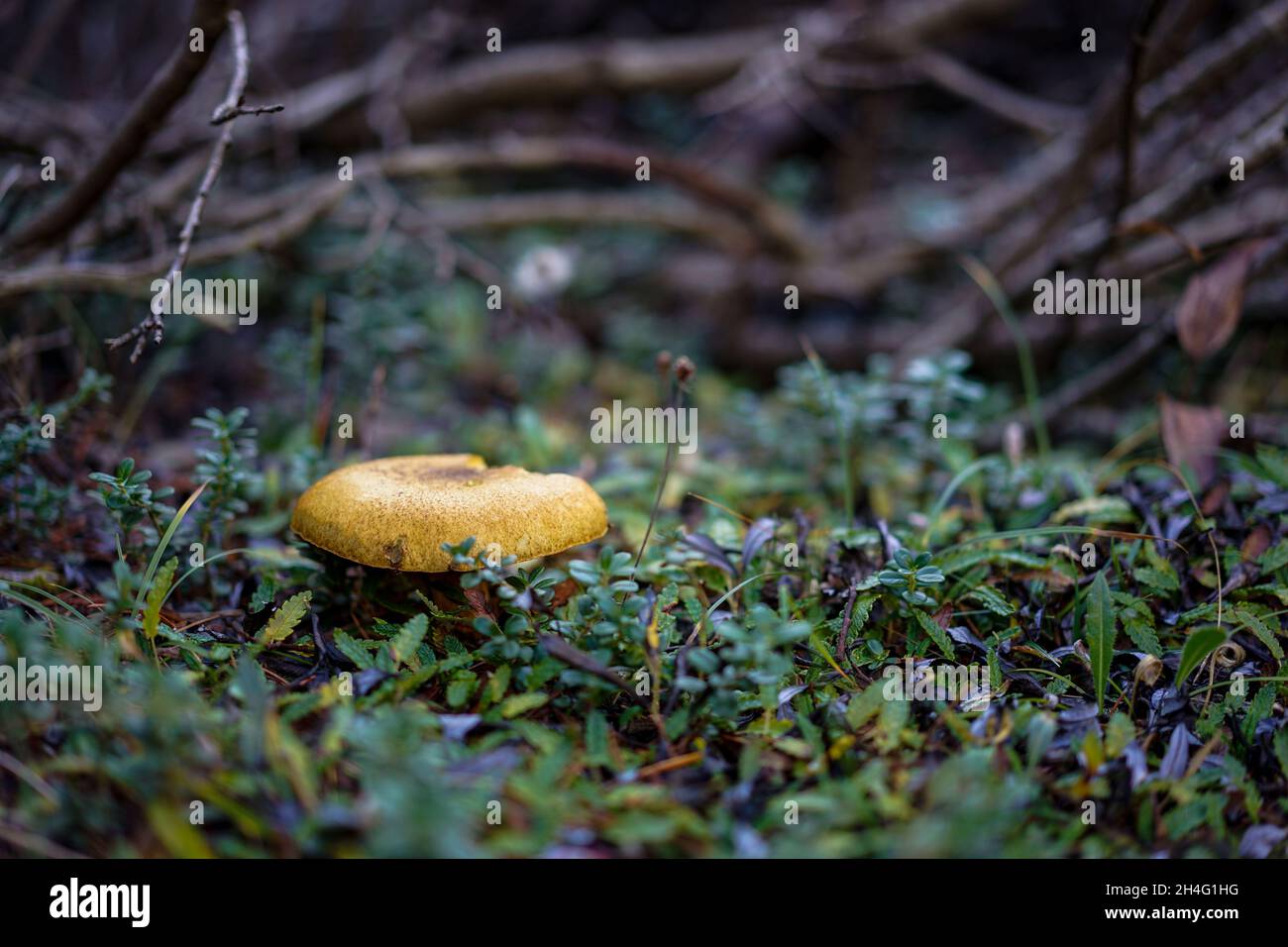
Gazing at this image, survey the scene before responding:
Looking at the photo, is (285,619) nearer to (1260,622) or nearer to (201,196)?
(201,196)

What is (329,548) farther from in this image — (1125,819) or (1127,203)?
(1127,203)

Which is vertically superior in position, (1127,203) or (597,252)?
(597,252)

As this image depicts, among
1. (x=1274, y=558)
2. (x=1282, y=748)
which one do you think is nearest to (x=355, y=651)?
(x=1282, y=748)

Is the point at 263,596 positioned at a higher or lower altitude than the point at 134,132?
lower

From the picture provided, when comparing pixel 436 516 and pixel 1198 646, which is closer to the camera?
pixel 1198 646

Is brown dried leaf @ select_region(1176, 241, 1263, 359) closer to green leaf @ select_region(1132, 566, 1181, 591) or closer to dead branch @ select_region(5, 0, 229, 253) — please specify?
green leaf @ select_region(1132, 566, 1181, 591)

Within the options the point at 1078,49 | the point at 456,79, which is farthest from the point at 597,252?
the point at 1078,49
